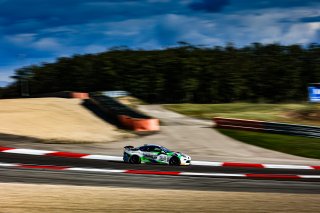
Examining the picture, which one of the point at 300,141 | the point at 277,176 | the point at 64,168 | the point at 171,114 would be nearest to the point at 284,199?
the point at 277,176

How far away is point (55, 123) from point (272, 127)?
1378 cm

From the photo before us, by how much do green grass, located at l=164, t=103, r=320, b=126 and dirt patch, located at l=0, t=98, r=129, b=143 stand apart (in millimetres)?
13946

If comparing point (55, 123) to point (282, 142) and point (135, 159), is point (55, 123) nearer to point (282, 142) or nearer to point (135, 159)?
point (135, 159)

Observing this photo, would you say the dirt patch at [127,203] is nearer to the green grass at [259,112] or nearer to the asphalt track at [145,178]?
the asphalt track at [145,178]

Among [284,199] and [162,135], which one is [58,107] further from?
[284,199]

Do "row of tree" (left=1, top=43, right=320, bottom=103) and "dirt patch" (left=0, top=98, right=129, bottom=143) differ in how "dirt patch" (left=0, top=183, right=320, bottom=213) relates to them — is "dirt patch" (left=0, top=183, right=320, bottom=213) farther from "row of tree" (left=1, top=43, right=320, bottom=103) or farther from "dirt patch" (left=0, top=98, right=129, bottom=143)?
"row of tree" (left=1, top=43, right=320, bottom=103)

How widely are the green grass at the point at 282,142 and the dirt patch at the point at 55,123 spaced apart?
721 centimetres

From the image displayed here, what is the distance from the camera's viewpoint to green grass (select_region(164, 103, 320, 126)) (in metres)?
39.1

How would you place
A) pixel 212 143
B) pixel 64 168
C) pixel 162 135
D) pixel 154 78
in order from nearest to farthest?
pixel 64 168 < pixel 212 143 < pixel 162 135 < pixel 154 78

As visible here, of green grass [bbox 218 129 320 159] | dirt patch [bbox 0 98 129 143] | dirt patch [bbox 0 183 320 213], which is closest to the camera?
dirt patch [bbox 0 183 320 213]

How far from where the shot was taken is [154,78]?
7794cm

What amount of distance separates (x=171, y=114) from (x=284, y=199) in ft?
116

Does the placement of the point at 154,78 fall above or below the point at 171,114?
above

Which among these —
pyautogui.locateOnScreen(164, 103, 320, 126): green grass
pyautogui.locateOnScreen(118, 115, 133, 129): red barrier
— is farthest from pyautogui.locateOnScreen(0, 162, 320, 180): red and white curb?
pyautogui.locateOnScreen(164, 103, 320, 126): green grass
